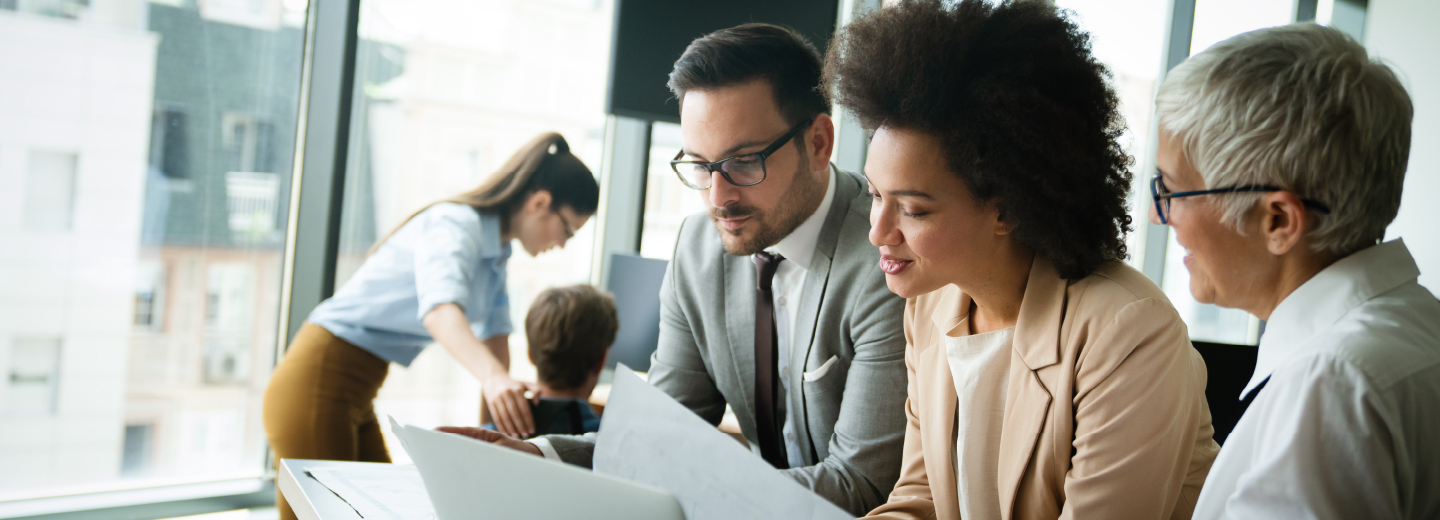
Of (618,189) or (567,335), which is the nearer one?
(567,335)

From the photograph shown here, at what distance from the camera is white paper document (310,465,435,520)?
1160 mm

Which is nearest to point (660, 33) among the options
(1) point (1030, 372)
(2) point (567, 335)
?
(2) point (567, 335)

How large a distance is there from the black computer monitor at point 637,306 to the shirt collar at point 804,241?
3.96 feet

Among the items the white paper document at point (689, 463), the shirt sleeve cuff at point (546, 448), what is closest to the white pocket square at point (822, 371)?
the shirt sleeve cuff at point (546, 448)

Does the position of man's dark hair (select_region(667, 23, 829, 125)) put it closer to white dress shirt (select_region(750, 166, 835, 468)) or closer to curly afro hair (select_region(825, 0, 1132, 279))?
white dress shirt (select_region(750, 166, 835, 468))

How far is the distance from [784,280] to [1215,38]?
3759 mm

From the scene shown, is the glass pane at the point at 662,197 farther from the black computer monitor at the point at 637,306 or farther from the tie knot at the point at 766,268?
the tie knot at the point at 766,268

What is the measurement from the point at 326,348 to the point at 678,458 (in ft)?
6.29

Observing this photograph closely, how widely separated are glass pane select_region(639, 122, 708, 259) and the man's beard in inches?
81.6

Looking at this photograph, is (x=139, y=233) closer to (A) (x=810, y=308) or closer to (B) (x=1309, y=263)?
(A) (x=810, y=308)

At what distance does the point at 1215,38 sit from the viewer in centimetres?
427

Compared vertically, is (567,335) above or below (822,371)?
below

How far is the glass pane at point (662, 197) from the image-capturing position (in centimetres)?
374

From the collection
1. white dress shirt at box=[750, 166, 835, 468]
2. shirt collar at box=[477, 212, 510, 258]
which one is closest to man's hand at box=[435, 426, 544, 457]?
white dress shirt at box=[750, 166, 835, 468]
